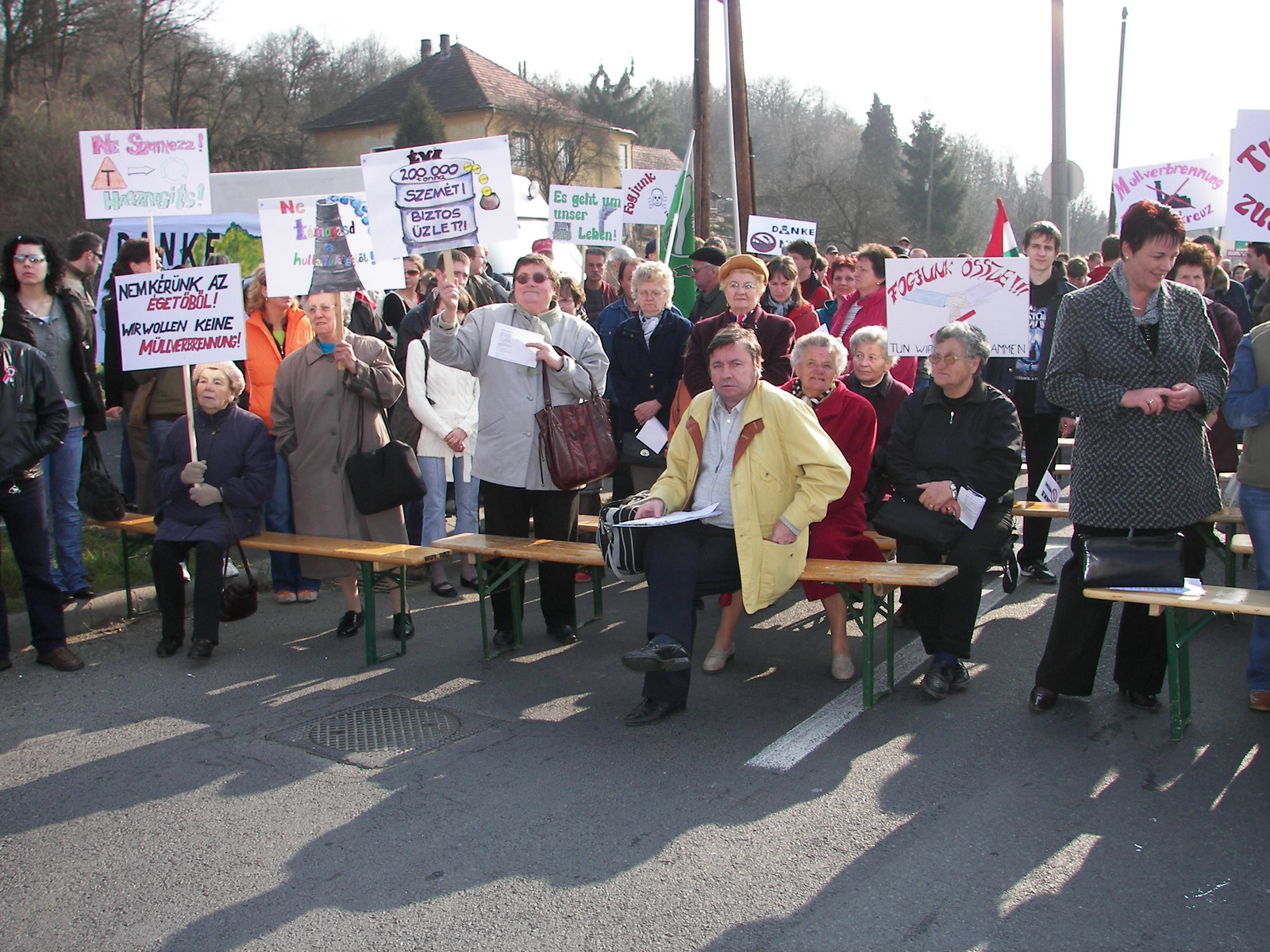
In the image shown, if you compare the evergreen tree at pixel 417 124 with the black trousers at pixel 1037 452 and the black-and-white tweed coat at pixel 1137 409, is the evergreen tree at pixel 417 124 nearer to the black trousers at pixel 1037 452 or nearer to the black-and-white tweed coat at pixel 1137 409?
the black trousers at pixel 1037 452

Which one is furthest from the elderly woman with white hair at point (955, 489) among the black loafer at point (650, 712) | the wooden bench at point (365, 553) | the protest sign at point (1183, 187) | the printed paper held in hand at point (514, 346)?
the protest sign at point (1183, 187)

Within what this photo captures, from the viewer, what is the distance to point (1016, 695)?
5.18m

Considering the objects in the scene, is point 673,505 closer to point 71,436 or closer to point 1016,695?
point 1016,695

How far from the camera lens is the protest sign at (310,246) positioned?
21.9 ft

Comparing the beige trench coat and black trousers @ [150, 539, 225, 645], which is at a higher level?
the beige trench coat

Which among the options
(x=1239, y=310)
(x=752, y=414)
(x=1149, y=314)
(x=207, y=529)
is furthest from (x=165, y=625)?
(x=1239, y=310)

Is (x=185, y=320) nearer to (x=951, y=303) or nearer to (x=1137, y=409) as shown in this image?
(x=951, y=303)

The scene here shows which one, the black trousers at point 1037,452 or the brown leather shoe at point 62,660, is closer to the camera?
the brown leather shoe at point 62,660

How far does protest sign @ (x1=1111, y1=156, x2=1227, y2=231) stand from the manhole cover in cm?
843

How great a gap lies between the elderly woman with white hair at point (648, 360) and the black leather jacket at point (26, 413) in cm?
342

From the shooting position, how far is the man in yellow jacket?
501cm

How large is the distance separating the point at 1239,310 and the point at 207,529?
7889 millimetres

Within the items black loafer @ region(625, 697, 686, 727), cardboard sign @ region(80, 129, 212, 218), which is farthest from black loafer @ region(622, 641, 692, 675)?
cardboard sign @ region(80, 129, 212, 218)

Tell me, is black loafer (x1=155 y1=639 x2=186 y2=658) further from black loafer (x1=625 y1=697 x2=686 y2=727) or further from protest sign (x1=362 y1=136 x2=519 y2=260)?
black loafer (x1=625 y1=697 x2=686 y2=727)
